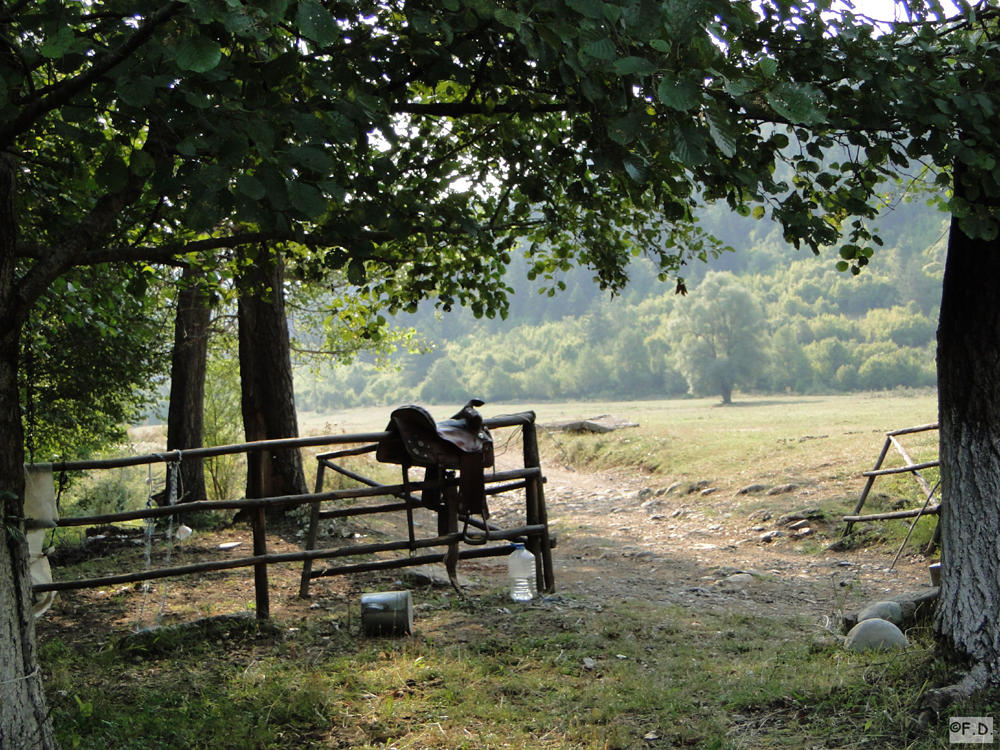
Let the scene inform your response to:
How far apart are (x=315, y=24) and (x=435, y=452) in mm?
3808

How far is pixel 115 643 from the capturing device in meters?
4.75

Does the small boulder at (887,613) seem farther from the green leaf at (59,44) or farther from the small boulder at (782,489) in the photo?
the small boulder at (782,489)

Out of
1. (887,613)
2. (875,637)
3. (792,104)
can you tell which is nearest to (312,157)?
(792,104)

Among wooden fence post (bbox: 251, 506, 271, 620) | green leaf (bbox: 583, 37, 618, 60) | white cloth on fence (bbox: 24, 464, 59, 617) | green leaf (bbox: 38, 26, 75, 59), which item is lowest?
wooden fence post (bbox: 251, 506, 271, 620)

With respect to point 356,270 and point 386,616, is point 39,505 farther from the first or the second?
point 356,270

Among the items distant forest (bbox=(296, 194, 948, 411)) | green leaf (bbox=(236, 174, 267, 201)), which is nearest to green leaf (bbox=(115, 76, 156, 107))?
green leaf (bbox=(236, 174, 267, 201))

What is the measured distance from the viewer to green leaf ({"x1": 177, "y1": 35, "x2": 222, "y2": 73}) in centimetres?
197

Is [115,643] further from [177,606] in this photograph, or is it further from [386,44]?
[386,44]

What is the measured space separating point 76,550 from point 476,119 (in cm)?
656

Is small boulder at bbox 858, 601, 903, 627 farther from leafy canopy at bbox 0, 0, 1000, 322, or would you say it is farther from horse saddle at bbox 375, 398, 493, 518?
horse saddle at bbox 375, 398, 493, 518

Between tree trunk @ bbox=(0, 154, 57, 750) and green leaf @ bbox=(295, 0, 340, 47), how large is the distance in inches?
71.3

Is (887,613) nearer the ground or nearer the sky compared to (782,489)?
nearer the sky

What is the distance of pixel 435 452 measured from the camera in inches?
220

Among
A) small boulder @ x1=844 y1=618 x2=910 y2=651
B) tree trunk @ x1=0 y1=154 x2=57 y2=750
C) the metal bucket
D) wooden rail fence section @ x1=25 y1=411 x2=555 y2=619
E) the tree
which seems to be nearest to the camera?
tree trunk @ x1=0 y1=154 x2=57 y2=750
